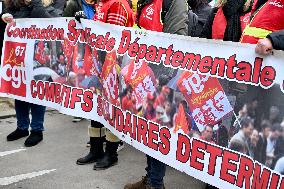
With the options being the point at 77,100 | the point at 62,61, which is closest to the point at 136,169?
the point at 77,100

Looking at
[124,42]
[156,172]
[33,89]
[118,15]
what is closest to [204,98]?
[156,172]

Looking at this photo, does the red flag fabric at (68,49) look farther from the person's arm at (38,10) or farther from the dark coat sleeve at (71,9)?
the dark coat sleeve at (71,9)

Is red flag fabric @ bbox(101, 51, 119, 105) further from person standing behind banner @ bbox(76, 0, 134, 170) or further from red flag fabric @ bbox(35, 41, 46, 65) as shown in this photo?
red flag fabric @ bbox(35, 41, 46, 65)

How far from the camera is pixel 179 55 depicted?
10.1 feet

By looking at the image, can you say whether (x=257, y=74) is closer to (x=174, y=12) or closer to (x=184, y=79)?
(x=184, y=79)

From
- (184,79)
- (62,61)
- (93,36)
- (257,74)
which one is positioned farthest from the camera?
(62,61)

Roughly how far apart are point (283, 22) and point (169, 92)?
91cm

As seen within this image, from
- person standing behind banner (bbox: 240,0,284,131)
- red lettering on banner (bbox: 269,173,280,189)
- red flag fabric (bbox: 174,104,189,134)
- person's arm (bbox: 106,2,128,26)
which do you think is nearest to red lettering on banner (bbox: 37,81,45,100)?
person's arm (bbox: 106,2,128,26)

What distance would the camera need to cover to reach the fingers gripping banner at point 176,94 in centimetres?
254

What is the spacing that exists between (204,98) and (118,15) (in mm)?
1446

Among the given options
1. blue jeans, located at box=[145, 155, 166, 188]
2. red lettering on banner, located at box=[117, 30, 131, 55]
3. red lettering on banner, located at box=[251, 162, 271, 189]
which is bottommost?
blue jeans, located at box=[145, 155, 166, 188]

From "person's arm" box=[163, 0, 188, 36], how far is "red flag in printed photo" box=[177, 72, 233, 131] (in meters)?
0.73

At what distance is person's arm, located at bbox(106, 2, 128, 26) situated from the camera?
3.95 m

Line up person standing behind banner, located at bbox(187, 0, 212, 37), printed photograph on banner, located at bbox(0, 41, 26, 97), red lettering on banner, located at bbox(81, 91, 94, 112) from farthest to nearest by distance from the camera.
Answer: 1. person standing behind banner, located at bbox(187, 0, 212, 37)
2. printed photograph on banner, located at bbox(0, 41, 26, 97)
3. red lettering on banner, located at bbox(81, 91, 94, 112)
